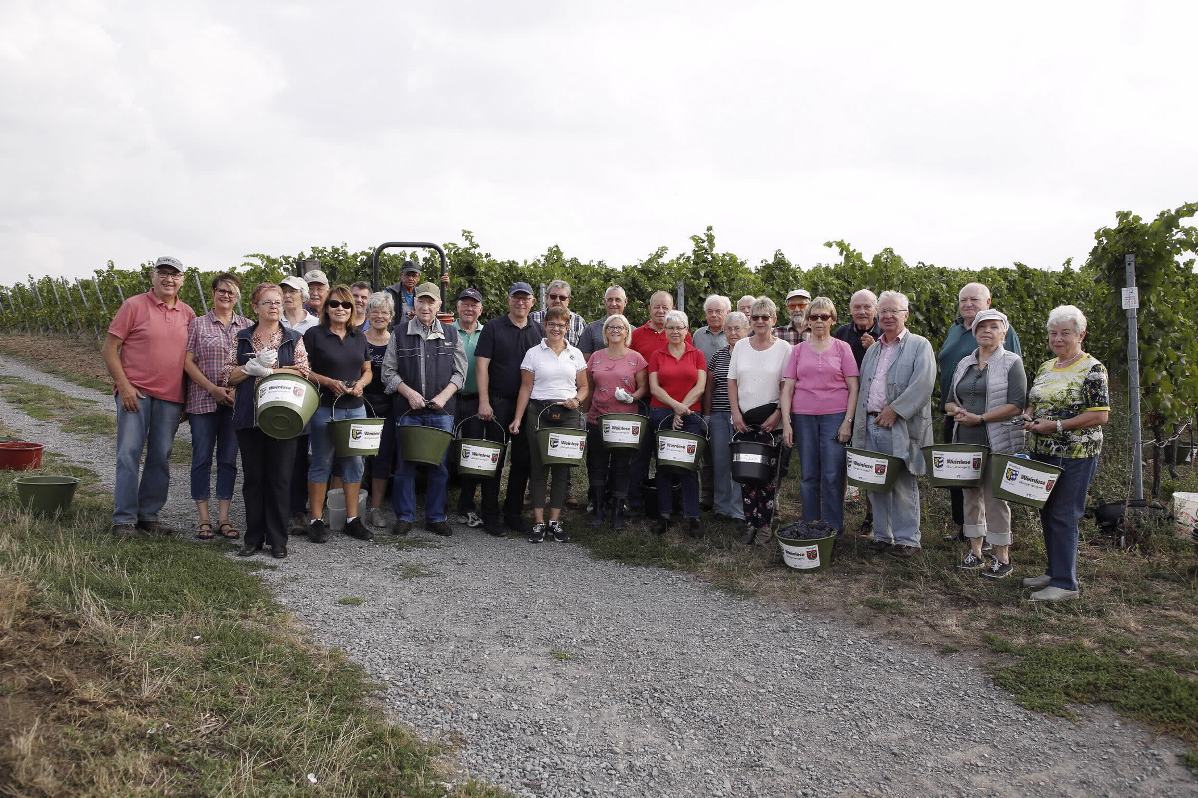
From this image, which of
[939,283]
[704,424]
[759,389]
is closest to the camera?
[759,389]

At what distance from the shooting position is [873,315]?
224 inches

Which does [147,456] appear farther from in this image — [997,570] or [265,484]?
[997,570]

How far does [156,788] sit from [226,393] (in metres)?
3.23

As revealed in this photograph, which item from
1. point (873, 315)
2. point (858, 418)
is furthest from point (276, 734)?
point (873, 315)

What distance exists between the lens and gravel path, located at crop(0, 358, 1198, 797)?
2889 millimetres

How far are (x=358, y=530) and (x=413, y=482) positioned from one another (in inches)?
20.6

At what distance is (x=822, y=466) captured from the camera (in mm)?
5605

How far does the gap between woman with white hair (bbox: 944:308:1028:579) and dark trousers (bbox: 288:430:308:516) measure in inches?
171

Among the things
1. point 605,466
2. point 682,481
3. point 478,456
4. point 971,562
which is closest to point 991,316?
point 971,562

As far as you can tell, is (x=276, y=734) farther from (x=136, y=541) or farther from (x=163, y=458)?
(x=163, y=458)

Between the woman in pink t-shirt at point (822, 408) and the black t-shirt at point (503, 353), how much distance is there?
1886 millimetres

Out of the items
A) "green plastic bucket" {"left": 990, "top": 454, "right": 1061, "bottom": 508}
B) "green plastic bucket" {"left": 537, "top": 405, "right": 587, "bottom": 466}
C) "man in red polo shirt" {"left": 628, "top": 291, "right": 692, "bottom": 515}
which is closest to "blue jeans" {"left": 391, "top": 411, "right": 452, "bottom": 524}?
"green plastic bucket" {"left": 537, "top": 405, "right": 587, "bottom": 466}

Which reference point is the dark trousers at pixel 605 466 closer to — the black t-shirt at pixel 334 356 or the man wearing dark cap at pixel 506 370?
the man wearing dark cap at pixel 506 370

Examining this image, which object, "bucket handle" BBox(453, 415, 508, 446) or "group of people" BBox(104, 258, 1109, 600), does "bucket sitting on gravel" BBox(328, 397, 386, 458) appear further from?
"bucket handle" BBox(453, 415, 508, 446)
